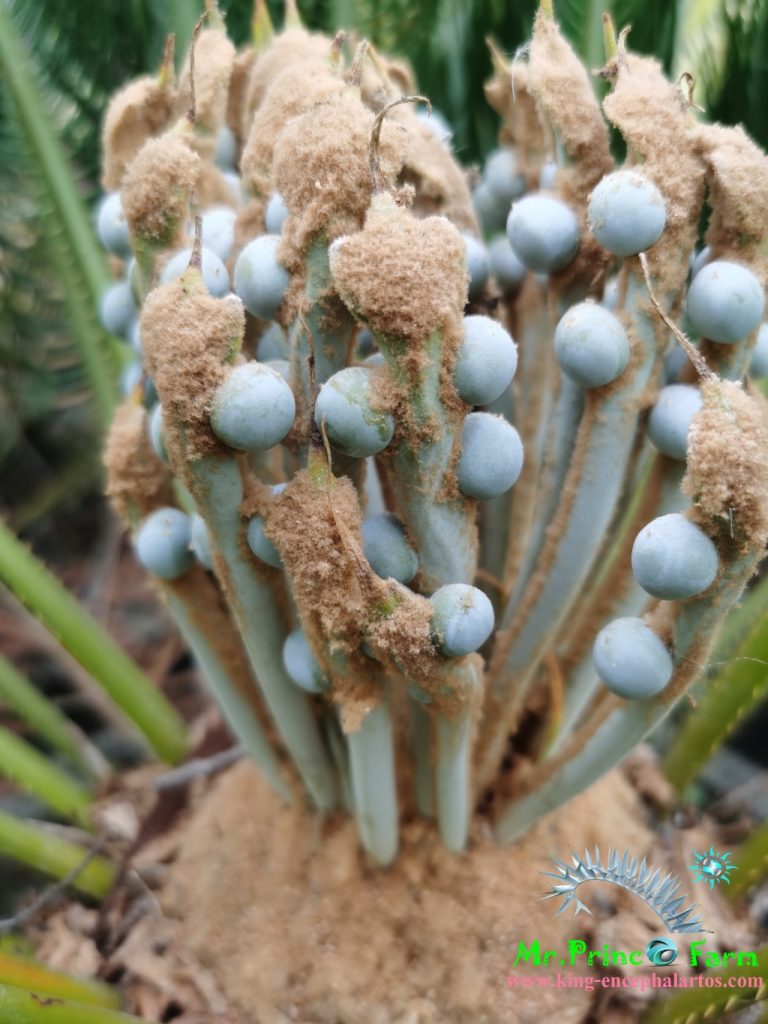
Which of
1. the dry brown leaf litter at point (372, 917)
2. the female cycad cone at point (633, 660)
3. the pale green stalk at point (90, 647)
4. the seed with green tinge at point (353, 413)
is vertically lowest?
the dry brown leaf litter at point (372, 917)

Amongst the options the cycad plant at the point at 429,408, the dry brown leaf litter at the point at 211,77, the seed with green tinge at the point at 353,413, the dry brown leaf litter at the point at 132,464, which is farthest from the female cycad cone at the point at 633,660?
the dry brown leaf litter at the point at 211,77

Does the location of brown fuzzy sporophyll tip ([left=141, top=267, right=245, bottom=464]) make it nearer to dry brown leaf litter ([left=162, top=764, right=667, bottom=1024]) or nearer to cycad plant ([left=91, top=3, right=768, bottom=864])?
cycad plant ([left=91, top=3, right=768, bottom=864])

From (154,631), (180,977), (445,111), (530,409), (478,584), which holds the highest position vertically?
(445,111)

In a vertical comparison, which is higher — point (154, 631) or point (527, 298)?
point (527, 298)

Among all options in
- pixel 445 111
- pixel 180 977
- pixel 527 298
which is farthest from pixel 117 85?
pixel 180 977

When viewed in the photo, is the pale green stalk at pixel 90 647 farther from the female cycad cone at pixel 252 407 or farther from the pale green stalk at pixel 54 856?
the female cycad cone at pixel 252 407

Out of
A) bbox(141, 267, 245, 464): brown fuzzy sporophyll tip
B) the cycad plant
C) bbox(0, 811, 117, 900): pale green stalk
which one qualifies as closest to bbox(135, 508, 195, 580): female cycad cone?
the cycad plant

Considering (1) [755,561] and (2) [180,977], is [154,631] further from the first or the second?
(1) [755,561]
